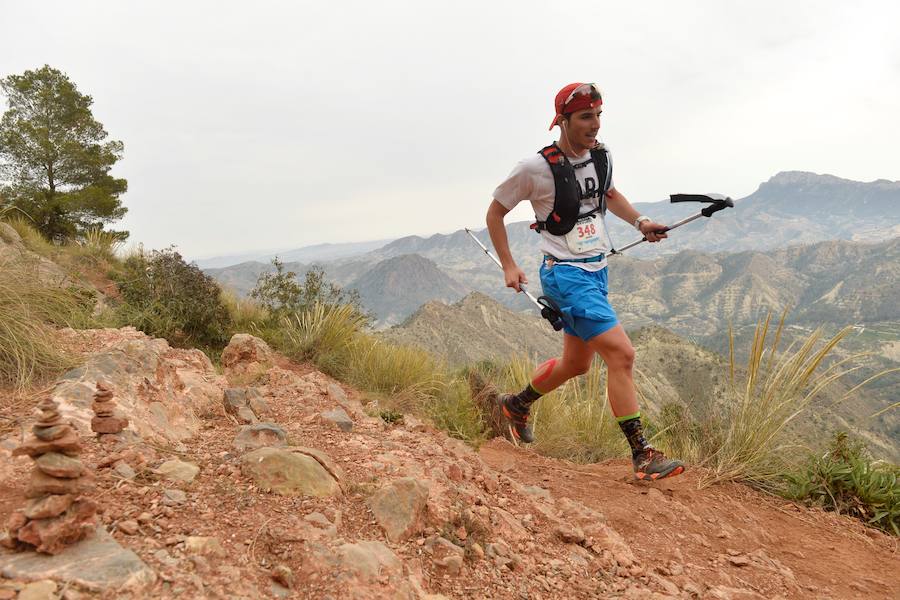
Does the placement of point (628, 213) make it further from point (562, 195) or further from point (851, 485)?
point (851, 485)

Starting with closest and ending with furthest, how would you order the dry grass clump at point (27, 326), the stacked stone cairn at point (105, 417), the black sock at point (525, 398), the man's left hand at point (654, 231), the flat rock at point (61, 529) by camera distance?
the flat rock at point (61, 529) < the stacked stone cairn at point (105, 417) < the dry grass clump at point (27, 326) < the man's left hand at point (654, 231) < the black sock at point (525, 398)

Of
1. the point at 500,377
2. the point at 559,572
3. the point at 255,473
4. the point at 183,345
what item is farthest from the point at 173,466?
the point at 500,377

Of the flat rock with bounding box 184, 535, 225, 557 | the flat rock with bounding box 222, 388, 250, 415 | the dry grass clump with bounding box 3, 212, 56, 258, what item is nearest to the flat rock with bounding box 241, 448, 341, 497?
the flat rock with bounding box 184, 535, 225, 557

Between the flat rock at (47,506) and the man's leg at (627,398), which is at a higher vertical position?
the flat rock at (47,506)

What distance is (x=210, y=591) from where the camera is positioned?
4.52ft

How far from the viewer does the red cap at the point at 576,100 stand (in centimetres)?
326

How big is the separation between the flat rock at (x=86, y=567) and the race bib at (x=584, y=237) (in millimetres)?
2790

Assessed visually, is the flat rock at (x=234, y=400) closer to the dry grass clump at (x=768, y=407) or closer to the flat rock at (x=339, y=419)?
the flat rock at (x=339, y=419)

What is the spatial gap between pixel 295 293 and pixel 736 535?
6.44 meters

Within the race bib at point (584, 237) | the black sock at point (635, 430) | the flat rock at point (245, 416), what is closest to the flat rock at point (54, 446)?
the flat rock at point (245, 416)

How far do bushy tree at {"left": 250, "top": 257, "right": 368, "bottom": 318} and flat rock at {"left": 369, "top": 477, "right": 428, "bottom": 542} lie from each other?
204 inches

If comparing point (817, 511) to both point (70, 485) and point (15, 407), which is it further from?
point (15, 407)

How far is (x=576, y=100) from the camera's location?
10.7ft

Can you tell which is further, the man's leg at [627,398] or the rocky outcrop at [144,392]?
the man's leg at [627,398]
